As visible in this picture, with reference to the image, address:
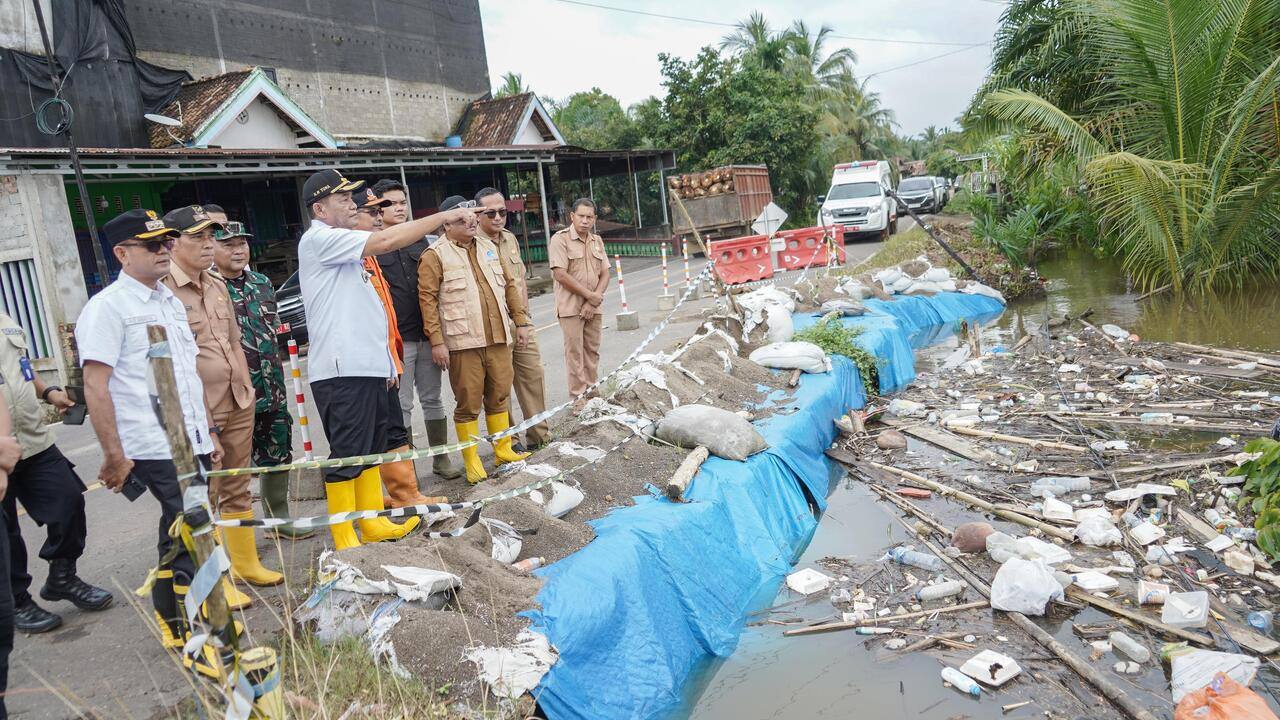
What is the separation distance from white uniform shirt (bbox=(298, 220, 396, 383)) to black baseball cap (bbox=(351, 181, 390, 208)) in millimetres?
741

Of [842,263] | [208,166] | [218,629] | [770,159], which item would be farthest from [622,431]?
[770,159]

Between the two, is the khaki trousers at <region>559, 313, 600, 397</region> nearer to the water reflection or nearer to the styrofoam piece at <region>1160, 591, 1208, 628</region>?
the styrofoam piece at <region>1160, 591, 1208, 628</region>

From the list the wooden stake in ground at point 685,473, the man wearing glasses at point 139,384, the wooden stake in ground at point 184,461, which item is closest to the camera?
the wooden stake in ground at point 184,461

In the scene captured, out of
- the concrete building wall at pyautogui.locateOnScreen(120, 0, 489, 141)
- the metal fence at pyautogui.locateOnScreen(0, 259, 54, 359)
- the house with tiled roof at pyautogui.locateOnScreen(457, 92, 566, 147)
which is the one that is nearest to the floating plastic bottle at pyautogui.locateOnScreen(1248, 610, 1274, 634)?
the metal fence at pyautogui.locateOnScreen(0, 259, 54, 359)

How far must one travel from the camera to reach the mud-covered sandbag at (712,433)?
5.85 metres

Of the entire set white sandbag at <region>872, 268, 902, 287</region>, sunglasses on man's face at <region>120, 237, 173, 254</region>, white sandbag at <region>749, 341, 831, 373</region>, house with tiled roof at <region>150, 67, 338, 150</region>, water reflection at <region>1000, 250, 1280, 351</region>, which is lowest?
water reflection at <region>1000, 250, 1280, 351</region>

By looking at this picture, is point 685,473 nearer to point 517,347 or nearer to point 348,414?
point 517,347

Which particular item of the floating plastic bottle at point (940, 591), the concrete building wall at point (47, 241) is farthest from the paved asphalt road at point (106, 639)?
the concrete building wall at point (47, 241)

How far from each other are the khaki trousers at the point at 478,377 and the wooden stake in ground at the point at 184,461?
3159 mm

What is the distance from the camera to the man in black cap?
4.12m

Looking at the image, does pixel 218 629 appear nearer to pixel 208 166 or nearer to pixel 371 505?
pixel 371 505

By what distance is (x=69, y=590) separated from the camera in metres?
4.30

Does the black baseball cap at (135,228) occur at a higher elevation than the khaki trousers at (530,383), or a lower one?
higher

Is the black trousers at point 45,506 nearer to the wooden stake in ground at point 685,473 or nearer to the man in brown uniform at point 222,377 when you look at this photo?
the man in brown uniform at point 222,377
